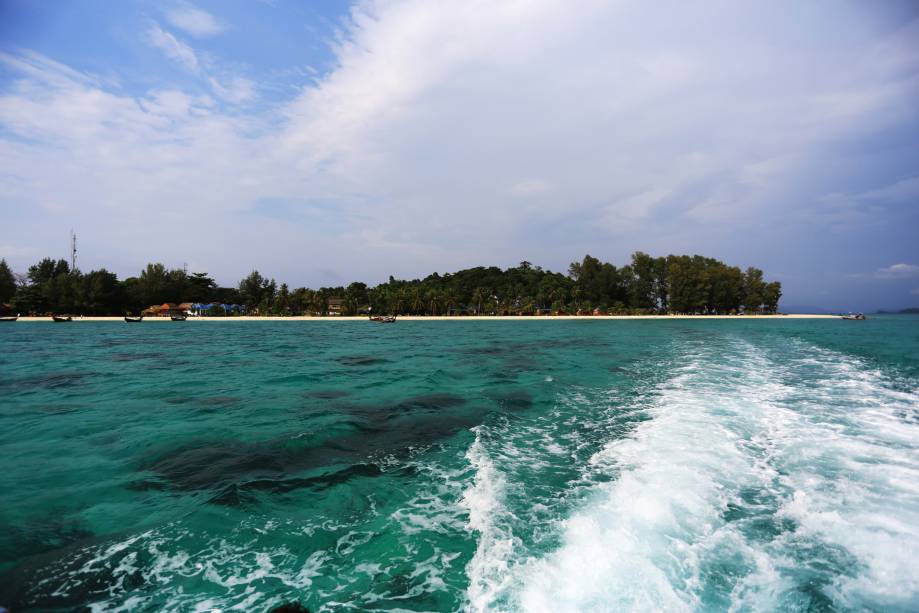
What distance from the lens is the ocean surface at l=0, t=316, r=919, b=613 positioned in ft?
13.0

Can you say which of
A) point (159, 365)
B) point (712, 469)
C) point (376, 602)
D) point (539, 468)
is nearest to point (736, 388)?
point (712, 469)

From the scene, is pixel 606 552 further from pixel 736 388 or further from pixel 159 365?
pixel 159 365

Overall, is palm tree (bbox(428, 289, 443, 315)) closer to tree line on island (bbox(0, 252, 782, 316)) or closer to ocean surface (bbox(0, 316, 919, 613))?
tree line on island (bbox(0, 252, 782, 316))

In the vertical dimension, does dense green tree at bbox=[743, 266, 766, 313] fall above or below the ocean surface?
above

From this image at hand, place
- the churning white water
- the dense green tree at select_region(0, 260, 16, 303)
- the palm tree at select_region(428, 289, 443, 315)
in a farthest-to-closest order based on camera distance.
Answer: the palm tree at select_region(428, 289, 443, 315) → the dense green tree at select_region(0, 260, 16, 303) → the churning white water

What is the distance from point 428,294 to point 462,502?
100m

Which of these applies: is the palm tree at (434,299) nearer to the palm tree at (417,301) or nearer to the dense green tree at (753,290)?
the palm tree at (417,301)

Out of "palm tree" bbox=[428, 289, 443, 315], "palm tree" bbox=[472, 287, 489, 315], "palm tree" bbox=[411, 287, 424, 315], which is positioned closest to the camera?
"palm tree" bbox=[411, 287, 424, 315]

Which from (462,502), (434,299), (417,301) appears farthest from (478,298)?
(462,502)

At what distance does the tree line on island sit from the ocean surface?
93226mm

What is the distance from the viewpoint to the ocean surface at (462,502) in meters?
3.96

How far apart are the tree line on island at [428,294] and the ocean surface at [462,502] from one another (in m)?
93.2

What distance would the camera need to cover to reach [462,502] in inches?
231

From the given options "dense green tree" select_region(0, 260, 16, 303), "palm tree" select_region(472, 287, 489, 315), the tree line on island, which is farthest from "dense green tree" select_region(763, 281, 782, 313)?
"dense green tree" select_region(0, 260, 16, 303)
